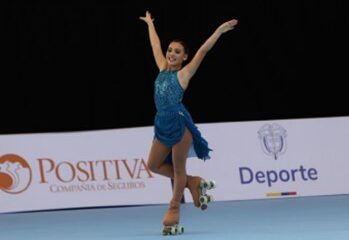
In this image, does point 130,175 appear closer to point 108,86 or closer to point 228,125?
point 228,125

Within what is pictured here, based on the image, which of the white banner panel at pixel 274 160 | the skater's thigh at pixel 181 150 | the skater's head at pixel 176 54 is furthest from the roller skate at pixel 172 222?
the white banner panel at pixel 274 160

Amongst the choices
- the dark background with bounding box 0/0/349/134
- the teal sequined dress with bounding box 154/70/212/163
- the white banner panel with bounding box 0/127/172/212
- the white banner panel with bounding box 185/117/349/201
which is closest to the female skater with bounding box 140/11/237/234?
the teal sequined dress with bounding box 154/70/212/163

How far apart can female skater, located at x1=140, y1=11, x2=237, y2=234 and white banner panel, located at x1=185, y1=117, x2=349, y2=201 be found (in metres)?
3.38

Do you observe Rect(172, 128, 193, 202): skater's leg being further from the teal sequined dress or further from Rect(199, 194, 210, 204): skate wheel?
Rect(199, 194, 210, 204): skate wheel

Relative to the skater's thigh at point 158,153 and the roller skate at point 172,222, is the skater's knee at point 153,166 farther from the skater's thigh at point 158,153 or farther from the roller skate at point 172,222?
the roller skate at point 172,222

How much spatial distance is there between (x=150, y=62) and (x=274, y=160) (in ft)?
13.0

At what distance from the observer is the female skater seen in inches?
274

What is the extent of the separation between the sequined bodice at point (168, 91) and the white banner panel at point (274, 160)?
3.58 metres

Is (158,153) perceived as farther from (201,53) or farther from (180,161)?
(201,53)

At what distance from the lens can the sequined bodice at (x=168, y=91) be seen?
6965mm

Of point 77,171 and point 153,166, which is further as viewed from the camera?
point 77,171

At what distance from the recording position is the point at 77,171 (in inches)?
401

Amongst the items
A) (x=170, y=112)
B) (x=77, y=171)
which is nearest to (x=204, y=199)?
(x=170, y=112)

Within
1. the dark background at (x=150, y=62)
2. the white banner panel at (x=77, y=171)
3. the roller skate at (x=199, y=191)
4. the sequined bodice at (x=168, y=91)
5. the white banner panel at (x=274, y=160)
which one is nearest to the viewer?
the sequined bodice at (x=168, y=91)
